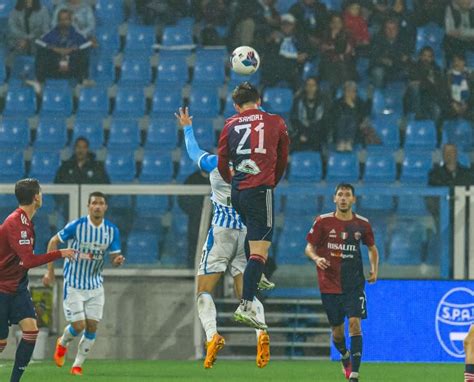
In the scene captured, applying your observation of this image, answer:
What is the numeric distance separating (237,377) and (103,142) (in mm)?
6552

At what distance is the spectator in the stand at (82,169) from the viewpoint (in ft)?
54.0

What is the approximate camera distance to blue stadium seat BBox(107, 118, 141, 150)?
18.3 m

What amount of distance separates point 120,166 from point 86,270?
4266 mm

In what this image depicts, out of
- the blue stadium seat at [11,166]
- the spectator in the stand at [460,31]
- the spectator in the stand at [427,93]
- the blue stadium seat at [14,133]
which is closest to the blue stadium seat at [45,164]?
the blue stadium seat at [11,166]

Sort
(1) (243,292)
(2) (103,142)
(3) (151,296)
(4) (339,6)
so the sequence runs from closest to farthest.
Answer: (1) (243,292), (3) (151,296), (2) (103,142), (4) (339,6)

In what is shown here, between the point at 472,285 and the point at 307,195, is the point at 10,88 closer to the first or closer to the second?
the point at 307,195

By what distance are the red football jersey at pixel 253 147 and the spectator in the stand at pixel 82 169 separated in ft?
24.4

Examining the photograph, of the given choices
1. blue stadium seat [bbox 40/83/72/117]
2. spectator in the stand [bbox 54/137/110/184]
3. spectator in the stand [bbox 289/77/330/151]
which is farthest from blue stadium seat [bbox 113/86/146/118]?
spectator in the stand [bbox 289/77/330/151]

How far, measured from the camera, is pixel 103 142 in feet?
60.4

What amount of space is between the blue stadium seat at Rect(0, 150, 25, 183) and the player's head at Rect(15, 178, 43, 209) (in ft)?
27.5

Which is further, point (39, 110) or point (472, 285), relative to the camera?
point (39, 110)

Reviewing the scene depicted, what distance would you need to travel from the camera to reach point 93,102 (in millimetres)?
19062

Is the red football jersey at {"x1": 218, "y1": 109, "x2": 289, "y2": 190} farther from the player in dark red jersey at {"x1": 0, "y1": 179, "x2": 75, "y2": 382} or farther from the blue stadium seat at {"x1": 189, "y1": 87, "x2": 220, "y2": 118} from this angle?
the blue stadium seat at {"x1": 189, "y1": 87, "x2": 220, "y2": 118}

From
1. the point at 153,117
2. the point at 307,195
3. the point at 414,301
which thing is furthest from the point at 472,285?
the point at 153,117
